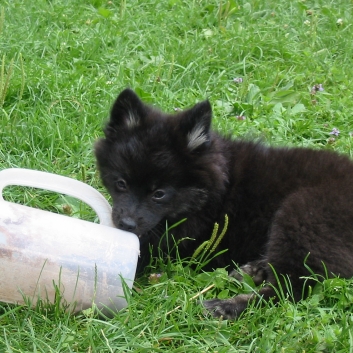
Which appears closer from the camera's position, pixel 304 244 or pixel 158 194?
pixel 304 244

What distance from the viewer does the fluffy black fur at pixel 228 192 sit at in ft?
11.8

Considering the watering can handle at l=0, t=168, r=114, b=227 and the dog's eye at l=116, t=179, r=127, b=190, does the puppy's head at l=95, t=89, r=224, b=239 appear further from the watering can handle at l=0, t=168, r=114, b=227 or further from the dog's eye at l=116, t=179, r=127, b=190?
the watering can handle at l=0, t=168, r=114, b=227

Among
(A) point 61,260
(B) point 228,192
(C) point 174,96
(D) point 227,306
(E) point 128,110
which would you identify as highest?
(E) point 128,110

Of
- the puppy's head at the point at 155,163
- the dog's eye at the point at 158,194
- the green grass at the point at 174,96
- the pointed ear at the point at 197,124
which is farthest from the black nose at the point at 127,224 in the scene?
the pointed ear at the point at 197,124

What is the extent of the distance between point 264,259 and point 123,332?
109cm

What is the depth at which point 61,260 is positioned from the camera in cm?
315

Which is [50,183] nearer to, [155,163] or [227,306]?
[155,163]

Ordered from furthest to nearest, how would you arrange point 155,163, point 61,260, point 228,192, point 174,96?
point 174,96
point 228,192
point 155,163
point 61,260

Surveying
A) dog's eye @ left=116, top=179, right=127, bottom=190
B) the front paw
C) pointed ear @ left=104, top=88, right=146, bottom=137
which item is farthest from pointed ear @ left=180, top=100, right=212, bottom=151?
the front paw

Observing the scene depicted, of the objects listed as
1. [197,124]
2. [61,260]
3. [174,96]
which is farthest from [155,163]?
[174,96]

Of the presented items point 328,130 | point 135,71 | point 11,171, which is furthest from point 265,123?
point 11,171

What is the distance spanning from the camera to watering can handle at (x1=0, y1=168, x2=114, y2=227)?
3.43 m

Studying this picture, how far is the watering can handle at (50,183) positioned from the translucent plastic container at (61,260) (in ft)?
0.65

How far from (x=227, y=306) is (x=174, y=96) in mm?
2423
